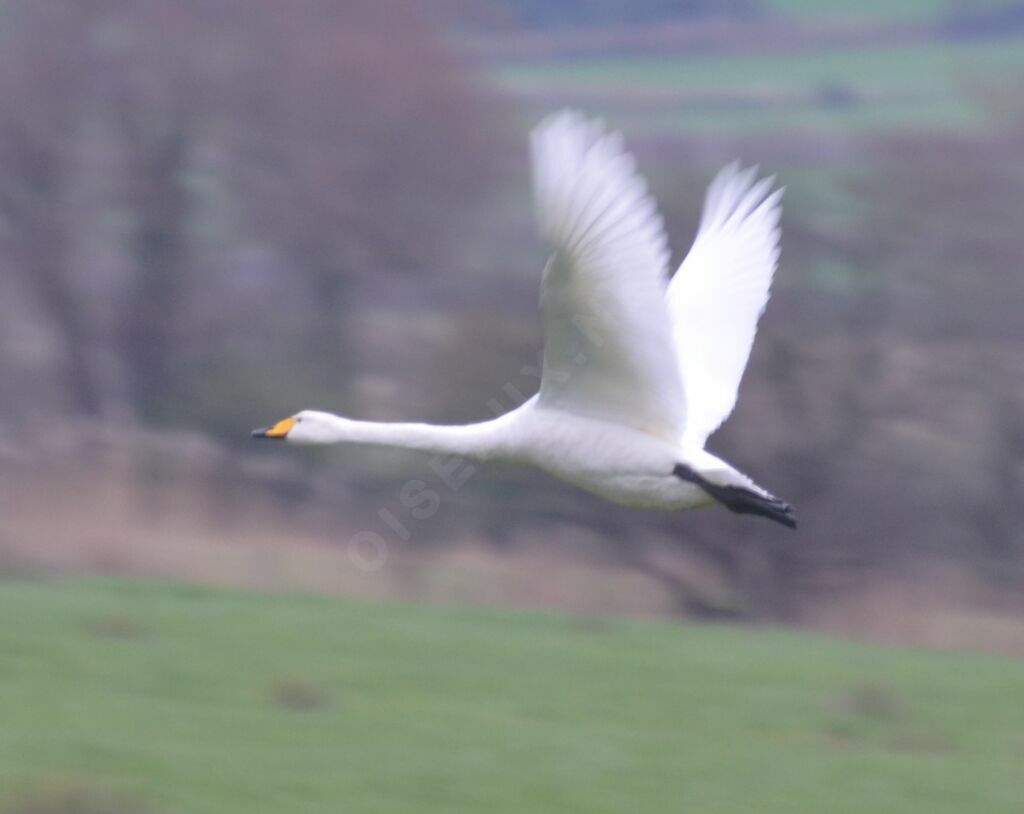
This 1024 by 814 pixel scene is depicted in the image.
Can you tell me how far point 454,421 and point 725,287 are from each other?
8951mm

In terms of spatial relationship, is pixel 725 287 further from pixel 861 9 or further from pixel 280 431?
pixel 861 9

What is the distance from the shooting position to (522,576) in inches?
623

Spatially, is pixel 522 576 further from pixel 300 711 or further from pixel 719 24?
pixel 719 24

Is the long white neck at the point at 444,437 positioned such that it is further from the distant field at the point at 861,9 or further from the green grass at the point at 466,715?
the distant field at the point at 861,9

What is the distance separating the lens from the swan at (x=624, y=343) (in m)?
5.29

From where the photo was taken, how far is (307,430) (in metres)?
7.11

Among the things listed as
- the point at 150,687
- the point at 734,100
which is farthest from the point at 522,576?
the point at 734,100

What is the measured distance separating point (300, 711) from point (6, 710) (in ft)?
4.53

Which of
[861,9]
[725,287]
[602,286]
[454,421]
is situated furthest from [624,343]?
[861,9]

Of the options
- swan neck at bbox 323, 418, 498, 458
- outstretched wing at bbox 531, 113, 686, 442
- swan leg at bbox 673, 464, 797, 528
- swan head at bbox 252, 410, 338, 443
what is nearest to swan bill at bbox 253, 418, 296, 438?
swan head at bbox 252, 410, 338, 443

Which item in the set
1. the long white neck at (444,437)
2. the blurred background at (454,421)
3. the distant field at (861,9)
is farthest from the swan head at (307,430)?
the distant field at (861,9)

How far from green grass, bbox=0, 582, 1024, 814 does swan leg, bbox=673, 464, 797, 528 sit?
2.21 metres

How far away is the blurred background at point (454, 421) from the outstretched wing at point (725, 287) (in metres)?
2.05

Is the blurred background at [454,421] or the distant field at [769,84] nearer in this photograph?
the blurred background at [454,421]
